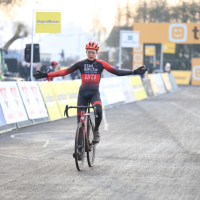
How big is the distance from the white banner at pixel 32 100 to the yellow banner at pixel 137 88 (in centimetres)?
1112

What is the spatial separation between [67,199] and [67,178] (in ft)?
4.09

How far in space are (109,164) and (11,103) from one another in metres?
5.87

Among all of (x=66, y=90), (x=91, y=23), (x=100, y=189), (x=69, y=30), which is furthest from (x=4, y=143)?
(x=91, y=23)

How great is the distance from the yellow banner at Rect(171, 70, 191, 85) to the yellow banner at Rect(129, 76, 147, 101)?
66.6ft

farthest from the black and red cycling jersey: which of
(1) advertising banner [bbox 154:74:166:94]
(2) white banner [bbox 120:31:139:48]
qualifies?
(1) advertising banner [bbox 154:74:166:94]

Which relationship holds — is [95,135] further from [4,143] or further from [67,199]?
[4,143]

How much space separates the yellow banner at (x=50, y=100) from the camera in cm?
1570

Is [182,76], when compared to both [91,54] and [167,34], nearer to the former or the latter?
[167,34]

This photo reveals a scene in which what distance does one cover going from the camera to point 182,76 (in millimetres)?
48531

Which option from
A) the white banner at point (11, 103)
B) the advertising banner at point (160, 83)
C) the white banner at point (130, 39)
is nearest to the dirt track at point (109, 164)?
the white banner at point (11, 103)

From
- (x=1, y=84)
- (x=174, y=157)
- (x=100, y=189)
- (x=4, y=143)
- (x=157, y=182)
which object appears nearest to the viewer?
(x=100, y=189)

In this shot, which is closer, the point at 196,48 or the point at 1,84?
the point at 1,84

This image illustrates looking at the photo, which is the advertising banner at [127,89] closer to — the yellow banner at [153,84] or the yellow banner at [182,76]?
the yellow banner at [153,84]

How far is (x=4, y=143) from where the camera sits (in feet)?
35.8
